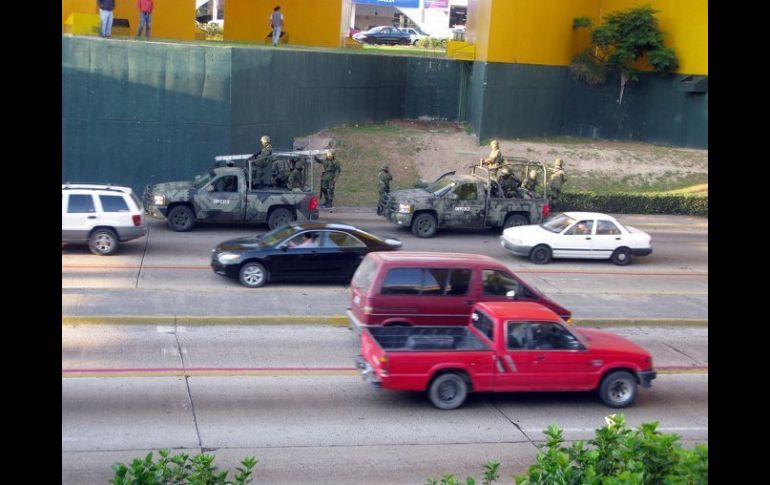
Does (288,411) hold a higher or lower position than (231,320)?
lower

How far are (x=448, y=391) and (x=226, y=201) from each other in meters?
12.3

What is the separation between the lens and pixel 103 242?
19578mm

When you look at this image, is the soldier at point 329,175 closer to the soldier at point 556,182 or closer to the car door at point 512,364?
the soldier at point 556,182

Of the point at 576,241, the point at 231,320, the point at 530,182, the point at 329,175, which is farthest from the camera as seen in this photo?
the point at 329,175

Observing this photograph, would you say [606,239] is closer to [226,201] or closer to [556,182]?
[556,182]

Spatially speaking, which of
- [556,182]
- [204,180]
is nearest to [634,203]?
[556,182]

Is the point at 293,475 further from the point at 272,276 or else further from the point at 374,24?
the point at 374,24

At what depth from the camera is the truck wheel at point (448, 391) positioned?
1169cm

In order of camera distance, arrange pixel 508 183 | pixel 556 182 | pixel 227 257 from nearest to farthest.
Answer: pixel 227 257, pixel 508 183, pixel 556 182

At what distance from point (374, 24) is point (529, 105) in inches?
1597

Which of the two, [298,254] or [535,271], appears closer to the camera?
[298,254]

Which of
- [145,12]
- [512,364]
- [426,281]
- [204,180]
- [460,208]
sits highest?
[145,12]
